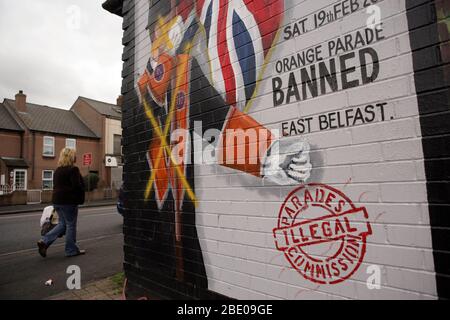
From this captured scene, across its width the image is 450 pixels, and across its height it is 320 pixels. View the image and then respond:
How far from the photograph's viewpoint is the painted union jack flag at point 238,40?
2199 mm

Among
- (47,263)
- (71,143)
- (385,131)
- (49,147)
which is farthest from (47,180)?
(385,131)

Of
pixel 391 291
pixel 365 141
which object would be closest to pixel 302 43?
pixel 365 141

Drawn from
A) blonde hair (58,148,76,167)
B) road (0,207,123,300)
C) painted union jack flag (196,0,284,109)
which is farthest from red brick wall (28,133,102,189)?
painted union jack flag (196,0,284,109)

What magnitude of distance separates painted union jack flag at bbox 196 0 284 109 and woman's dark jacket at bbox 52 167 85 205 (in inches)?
143

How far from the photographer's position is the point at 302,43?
1984 mm

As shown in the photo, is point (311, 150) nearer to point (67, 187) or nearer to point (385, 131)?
point (385, 131)

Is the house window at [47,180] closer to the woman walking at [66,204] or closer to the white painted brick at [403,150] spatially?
the woman walking at [66,204]

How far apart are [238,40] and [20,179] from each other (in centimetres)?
2243

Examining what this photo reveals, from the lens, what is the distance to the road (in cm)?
354

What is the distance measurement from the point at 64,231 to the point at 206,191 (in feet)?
12.3

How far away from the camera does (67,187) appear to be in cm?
494

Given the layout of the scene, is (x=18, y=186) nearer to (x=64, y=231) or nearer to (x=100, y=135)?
(x=100, y=135)

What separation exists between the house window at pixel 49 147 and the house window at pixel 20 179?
1.96 meters

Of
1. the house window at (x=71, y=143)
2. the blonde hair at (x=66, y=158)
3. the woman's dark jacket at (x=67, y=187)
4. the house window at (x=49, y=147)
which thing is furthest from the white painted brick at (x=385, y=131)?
the house window at (x=71, y=143)
